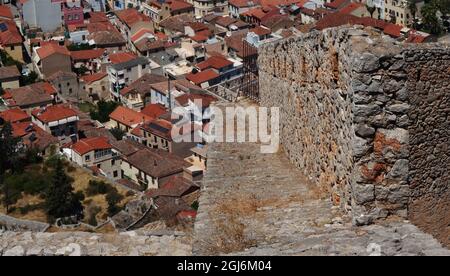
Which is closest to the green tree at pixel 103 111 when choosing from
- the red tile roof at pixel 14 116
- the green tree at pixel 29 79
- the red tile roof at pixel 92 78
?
the red tile roof at pixel 92 78

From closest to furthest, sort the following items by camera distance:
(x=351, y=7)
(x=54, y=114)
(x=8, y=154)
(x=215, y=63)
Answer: (x=8, y=154)
(x=54, y=114)
(x=215, y=63)
(x=351, y=7)

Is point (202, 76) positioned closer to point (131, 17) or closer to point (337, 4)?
point (131, 17)

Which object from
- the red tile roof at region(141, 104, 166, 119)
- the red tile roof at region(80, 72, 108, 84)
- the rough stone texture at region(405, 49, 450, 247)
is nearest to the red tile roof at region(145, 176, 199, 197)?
the red tile roof at region(141, 104, 166, 119)

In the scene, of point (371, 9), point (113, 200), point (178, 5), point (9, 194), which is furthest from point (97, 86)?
point (371, 9)

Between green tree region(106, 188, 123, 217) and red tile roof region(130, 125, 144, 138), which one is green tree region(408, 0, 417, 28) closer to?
red tile roof region(130, 125, 144, 138)

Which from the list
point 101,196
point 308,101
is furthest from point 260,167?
point 101,196

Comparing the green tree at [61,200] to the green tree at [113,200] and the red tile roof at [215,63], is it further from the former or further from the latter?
the red tile roof at [215,63]

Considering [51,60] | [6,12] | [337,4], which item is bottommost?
[51,60]
